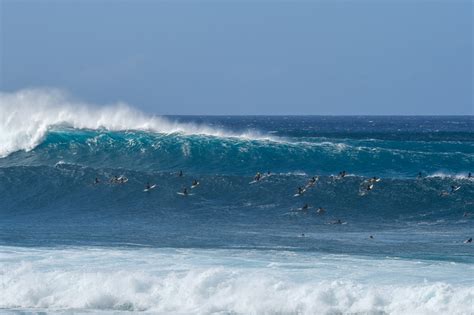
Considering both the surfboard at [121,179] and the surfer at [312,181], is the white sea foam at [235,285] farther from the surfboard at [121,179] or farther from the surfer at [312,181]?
the surfboard at [121,179]

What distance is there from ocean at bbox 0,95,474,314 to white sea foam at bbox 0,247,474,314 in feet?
0.12

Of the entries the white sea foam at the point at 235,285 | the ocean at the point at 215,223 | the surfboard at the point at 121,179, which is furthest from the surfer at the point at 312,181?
the white sea foam at the point at 235,285

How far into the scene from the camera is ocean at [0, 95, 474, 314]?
17859 millimetres

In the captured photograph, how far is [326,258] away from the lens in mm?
21391

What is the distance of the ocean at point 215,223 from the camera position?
17859 millimetres

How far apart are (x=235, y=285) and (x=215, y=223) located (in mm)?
9975

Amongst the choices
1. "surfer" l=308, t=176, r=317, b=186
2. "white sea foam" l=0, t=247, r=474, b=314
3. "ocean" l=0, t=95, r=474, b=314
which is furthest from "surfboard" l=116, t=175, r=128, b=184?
"white sea foam" l=0, t=247, r=474, b=314

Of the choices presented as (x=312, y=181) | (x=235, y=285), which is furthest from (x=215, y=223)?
(x=235, y=285)

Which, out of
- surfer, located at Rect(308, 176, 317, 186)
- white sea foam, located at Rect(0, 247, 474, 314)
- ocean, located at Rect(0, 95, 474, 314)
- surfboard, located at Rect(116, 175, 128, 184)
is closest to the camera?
white sea foam, located at Rect(0, 247, 474, 314)

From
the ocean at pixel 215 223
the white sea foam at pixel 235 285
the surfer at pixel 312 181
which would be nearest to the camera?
the white sea foam at pixel 235 285

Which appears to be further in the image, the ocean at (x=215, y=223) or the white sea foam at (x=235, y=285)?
the ocean at (x=215, y=223)

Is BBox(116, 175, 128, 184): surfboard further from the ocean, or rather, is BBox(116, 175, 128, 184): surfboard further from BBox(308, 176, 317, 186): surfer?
BBox(308, 176, 317, 186): surfer

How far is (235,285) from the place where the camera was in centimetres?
1811

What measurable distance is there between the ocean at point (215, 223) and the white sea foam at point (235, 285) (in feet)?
0.12
